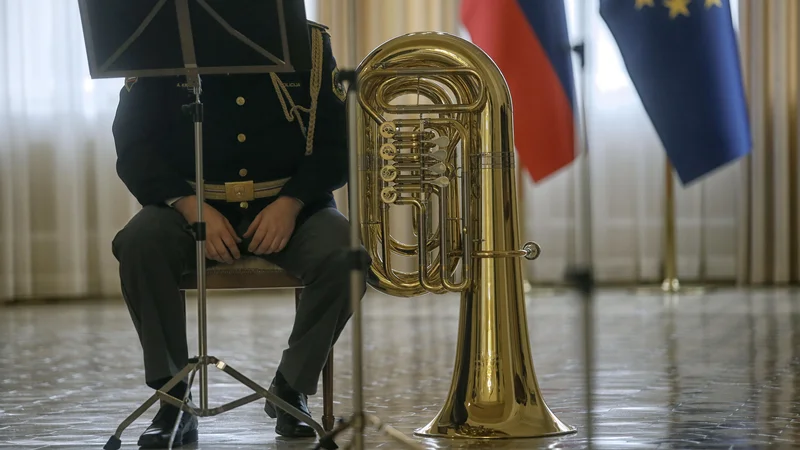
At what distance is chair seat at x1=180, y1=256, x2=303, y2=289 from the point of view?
84.9 inches

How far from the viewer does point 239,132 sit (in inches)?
89.5

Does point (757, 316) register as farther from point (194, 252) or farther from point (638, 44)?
point (194, 252)

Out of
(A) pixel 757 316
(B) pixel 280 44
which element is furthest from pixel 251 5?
(A) pixel 757 316

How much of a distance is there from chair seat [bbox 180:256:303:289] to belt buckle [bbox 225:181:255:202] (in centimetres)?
14

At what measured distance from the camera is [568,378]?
9.89 ft

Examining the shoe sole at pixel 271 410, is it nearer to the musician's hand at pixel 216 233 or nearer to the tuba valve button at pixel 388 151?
the musician's hand at pixel 216 233

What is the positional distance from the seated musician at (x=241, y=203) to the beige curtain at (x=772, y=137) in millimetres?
4497

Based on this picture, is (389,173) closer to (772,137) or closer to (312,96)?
(312,96)

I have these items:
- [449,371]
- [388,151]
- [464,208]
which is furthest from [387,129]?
[449,371]

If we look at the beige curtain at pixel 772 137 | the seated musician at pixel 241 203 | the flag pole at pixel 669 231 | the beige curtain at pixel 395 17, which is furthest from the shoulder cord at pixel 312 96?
the beige curtain at pixel 772 137

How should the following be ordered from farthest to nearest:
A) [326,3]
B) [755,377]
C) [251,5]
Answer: [326,3]
[755,377]
[251,5]

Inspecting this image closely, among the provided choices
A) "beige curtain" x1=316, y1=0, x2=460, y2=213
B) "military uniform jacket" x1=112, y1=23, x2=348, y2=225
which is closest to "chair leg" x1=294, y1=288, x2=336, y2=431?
"military uniform jacket" x1=112, y1=23, x2=348, y2=225

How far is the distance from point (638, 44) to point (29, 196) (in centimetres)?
372

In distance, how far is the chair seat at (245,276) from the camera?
2.16 m
